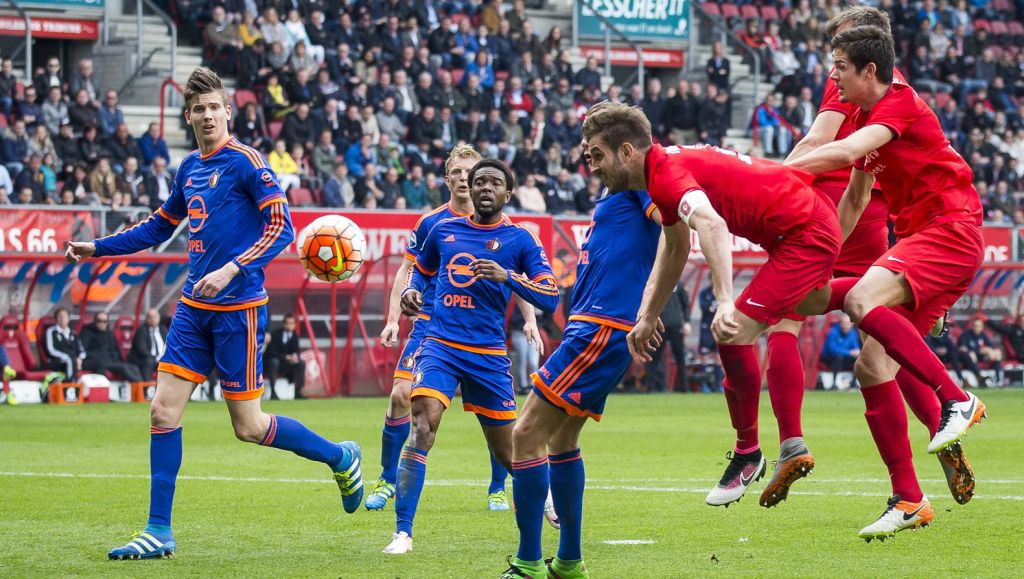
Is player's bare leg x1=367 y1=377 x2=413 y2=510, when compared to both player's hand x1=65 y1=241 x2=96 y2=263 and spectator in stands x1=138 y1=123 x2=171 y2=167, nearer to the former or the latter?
player's hand x1=65 y1=241 x2=96 y2=263

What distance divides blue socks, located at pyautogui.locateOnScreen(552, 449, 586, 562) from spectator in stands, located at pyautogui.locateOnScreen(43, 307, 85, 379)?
49.7 ft

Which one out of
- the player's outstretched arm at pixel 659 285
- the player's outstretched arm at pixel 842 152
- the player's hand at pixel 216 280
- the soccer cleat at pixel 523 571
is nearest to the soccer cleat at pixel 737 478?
the player's outstretched arm at pixel 659 285

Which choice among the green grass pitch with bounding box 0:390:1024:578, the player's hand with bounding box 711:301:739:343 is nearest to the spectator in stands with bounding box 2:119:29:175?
the green grass pitch with bounding box 0:390:1024:578

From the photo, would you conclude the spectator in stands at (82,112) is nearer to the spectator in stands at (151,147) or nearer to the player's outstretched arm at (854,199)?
the spectator in stands at (151,147)

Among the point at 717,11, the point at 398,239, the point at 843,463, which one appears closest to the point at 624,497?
the point at 843,463

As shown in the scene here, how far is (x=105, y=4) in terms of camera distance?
1101 inches

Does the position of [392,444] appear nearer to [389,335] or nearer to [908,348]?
[389,335]

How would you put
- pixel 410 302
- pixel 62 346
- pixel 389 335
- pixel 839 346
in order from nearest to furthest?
pixel 410 302
pixel 389 335
pixel 62 346
pixel 839 346

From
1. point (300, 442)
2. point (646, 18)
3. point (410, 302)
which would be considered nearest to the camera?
point (300, 442)

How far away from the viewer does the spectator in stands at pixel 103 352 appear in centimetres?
2152

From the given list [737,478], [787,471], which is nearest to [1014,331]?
[737,478]

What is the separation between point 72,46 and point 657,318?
2377 centimetres

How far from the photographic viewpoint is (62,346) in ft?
69.6

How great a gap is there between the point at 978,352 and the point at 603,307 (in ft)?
73.4
